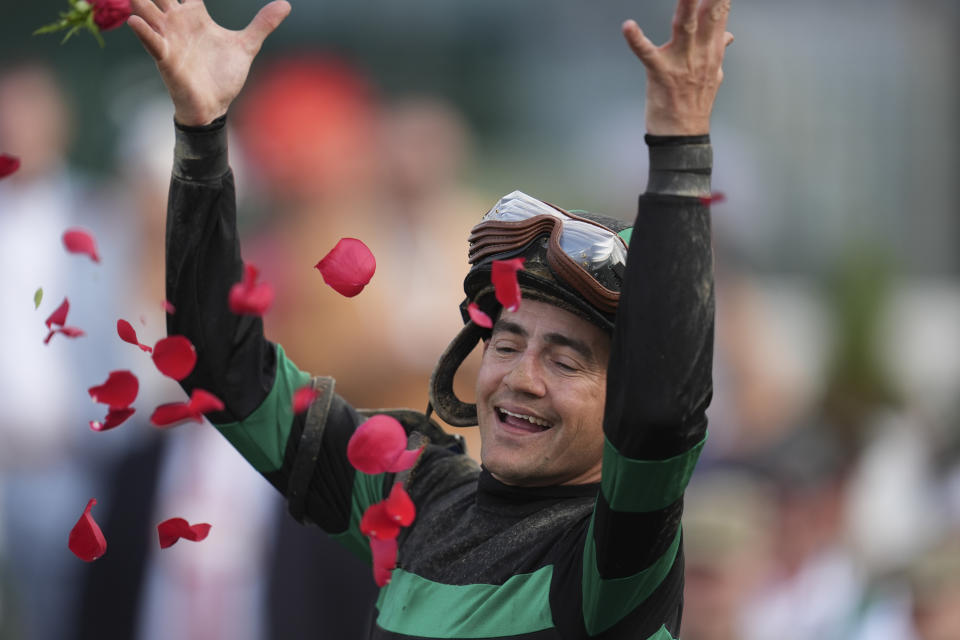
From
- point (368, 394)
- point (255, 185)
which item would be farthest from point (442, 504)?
point (255, 185)

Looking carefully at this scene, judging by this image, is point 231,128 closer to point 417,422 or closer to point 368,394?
point 368,394

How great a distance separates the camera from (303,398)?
3262mm

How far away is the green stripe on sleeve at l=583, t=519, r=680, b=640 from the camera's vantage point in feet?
8.84

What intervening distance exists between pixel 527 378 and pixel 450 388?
476 millimetres

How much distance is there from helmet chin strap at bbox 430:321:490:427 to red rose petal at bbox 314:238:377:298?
352 millimetres

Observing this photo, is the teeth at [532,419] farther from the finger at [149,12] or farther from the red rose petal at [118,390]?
the finger at [149,12]

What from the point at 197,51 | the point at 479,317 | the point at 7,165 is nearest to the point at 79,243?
the point at 7,165

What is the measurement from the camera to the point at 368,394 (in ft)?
21.7

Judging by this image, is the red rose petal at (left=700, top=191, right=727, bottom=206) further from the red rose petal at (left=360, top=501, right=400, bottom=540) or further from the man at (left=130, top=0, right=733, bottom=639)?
the red rose petal at (left=360, top=501, right=400, bottom=540)

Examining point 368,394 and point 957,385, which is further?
point 957,385

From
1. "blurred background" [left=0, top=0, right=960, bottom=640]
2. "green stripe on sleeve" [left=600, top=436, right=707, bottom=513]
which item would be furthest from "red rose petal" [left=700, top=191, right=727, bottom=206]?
"blurred background" [left=0, top=0, right=960, bottom=640]

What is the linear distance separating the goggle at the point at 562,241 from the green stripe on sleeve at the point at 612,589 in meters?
0.53

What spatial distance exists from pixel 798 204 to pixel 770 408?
3.03 metres

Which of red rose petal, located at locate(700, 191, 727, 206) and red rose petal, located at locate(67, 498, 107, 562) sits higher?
red rose petal, located at locate(700, 191, 727, 206)
